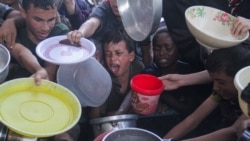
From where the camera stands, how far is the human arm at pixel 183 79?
1.77m

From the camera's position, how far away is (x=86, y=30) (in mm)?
1856

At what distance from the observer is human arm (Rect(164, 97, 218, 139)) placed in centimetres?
171

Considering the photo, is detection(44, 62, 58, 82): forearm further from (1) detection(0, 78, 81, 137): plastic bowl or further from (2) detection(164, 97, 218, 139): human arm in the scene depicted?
(2) detection(164, 97, 218, 139): human arm

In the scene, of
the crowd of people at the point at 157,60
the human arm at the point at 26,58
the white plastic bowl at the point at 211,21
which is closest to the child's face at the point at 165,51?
the crowd of people at the point at 157,60

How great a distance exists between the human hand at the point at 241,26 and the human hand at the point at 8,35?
3.11 feet

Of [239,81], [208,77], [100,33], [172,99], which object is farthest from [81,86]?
[239,81]

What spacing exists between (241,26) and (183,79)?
41cm

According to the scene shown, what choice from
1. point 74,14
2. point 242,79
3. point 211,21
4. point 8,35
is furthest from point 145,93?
point 74,14

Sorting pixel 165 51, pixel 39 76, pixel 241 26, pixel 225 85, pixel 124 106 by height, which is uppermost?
pixel 241 26

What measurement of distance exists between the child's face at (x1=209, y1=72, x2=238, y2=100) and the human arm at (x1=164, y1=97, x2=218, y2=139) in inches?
4.6

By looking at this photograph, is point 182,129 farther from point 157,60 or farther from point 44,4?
point 44,4

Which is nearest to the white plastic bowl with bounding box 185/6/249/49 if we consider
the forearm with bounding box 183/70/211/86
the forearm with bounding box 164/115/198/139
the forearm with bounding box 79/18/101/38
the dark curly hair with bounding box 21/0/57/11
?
the forearm with bounding box 183/70/211/86

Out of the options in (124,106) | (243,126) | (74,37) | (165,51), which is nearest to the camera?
(243,126)

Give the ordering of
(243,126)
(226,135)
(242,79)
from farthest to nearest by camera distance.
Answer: (226,135), (243,126), (242,79)
